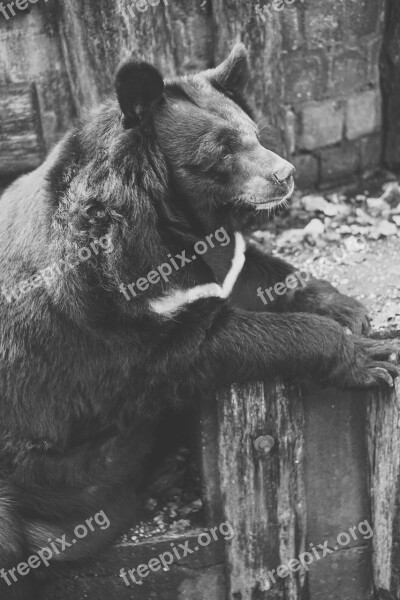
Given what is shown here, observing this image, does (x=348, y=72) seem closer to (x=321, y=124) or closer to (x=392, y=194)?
(x=321, y=124)

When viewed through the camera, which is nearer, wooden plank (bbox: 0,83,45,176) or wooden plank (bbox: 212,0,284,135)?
wooden plank (bbox: 212,0,284,135)

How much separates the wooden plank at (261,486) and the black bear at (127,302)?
0.25 meters

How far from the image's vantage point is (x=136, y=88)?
11.5ft

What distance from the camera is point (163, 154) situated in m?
3.65

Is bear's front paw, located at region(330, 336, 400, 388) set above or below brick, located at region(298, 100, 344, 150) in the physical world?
below

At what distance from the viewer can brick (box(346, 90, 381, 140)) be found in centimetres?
Answer: 590

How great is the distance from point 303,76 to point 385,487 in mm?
2681

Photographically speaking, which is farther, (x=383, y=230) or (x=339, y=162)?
(x=339, y=162)

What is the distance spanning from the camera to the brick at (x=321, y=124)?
5816 millimetres

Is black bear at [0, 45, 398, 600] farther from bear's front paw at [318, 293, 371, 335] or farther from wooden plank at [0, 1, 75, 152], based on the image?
wooden plank at [0, 1, 75, 152]

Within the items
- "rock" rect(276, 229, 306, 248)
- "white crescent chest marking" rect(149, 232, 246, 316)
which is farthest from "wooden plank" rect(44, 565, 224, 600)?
"rock" rect(276, 229, 306, 248)

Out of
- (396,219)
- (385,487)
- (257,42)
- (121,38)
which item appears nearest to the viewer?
(385,487)

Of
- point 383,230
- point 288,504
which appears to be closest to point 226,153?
point 288,504

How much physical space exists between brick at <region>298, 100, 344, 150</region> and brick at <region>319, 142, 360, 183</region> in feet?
0.22
